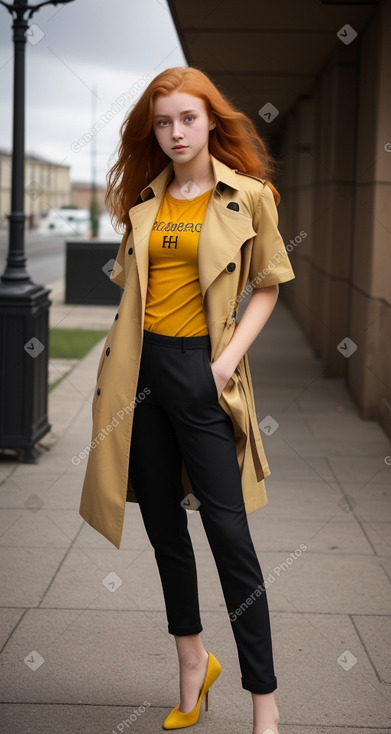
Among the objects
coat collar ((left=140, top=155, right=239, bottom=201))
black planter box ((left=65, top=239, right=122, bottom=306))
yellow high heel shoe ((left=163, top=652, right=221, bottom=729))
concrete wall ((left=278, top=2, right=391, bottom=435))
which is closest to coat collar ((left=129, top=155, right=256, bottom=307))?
coat collar ((left=140, top=155, right=239, bottom=201))

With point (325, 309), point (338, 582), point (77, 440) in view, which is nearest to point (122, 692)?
point (338, 582)

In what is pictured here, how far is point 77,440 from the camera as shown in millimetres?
6762

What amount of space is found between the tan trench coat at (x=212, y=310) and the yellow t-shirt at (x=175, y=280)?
0.03 meters

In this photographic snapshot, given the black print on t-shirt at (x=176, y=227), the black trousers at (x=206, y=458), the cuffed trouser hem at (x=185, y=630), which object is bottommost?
the cuffed trouser hem at (x=185, y=630)

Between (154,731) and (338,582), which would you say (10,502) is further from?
(154,731)

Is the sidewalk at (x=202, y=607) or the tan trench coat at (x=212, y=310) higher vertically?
the tan trench coat at (x=212, y=310)

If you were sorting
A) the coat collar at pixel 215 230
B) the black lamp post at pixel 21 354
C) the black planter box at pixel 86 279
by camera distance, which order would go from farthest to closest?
the black planter box at pixel 86 279 → the black lamp post at pixel 21 354 → the coat collar at pixel 215 230

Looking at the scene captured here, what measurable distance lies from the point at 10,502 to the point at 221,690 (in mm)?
2375

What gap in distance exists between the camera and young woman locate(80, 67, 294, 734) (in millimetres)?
2629

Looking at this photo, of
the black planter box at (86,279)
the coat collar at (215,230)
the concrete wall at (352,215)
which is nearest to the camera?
the coat collar at (215,230)

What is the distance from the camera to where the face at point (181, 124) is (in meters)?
2.64

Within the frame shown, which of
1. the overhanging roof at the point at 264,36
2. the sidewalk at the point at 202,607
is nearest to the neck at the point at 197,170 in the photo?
the sidewalk at the point at 202,607

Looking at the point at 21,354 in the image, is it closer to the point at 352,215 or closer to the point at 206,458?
the point at 206,458

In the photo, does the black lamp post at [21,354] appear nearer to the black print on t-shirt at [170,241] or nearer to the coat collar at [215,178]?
the coat collar at [215,178]
